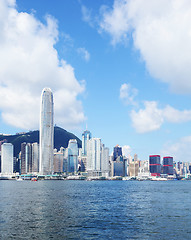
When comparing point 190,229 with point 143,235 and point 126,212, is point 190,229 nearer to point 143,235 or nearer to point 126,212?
point 143,235

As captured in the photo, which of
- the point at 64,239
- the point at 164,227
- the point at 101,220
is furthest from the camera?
the point at 101,220

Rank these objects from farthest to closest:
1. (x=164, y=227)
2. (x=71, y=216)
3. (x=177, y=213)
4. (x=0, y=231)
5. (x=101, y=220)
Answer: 1. (x=177, y=213)
2. (x=71, y=216)
3. (x=101, y=220)
4. (x=164, y=227)
5. (x=0, y=231)

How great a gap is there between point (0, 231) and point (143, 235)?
31190mm

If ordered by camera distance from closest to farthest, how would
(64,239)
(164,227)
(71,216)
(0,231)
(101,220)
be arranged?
1. (64,239)
2. (0,231)
3. (164,227)
4. (101,220)
5. (71,216)

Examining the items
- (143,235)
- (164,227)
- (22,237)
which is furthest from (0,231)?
(164,227)

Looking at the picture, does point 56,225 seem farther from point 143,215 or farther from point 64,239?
point 143,215

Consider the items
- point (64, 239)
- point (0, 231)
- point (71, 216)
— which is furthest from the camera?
point (71, 216)

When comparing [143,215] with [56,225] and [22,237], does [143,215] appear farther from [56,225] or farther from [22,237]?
[22,237]

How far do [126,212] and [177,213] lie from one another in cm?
1560

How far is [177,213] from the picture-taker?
300 feet

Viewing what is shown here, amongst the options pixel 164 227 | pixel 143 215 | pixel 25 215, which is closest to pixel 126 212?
pixel 143 215

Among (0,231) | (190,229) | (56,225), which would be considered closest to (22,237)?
(0,231)

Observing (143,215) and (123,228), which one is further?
(143,215)

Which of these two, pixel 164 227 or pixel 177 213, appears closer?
pixel 164 227
